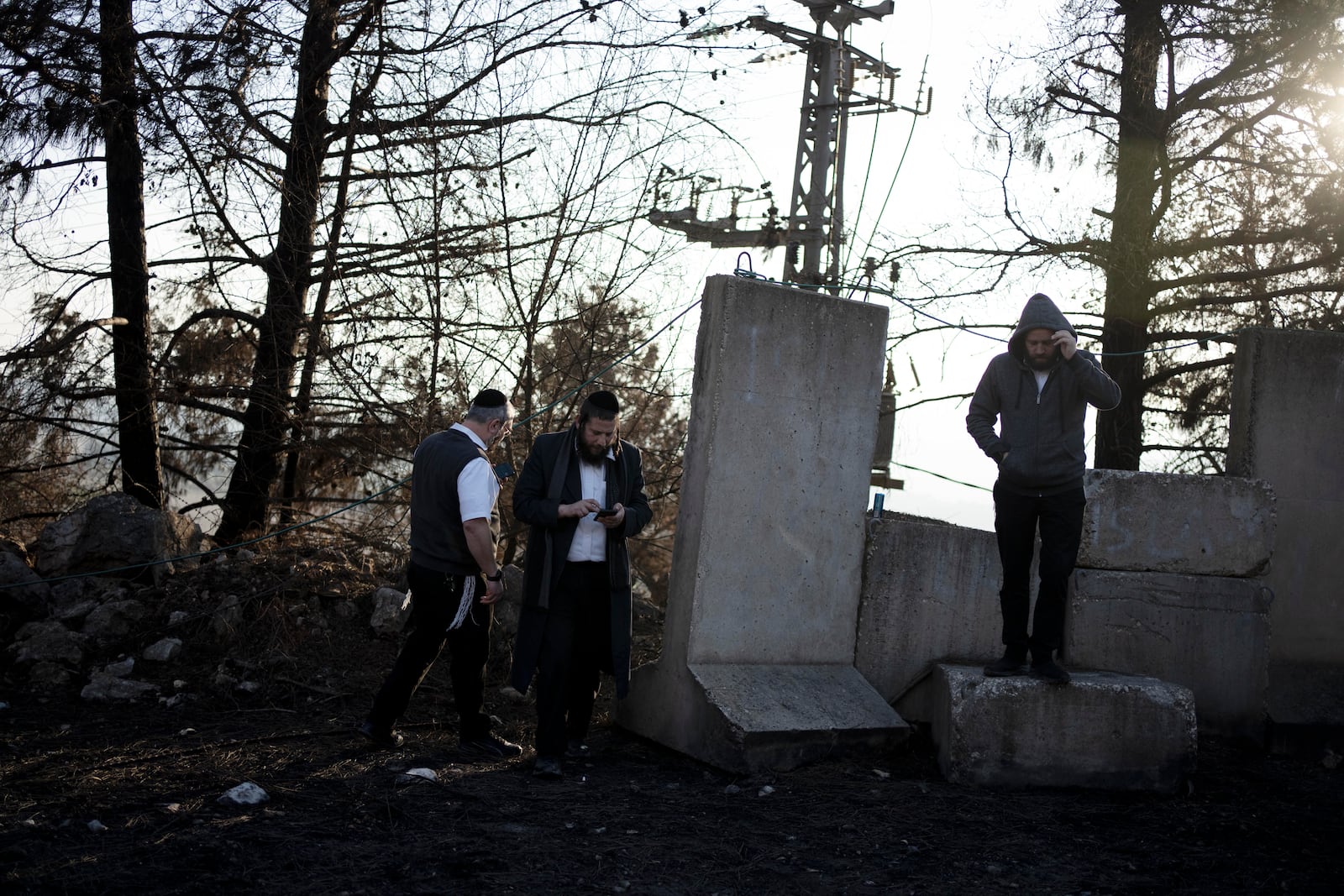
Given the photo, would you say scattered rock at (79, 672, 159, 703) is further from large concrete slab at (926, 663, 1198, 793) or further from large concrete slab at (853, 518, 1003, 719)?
large concrete slab at (926, 663, 1198, 793)

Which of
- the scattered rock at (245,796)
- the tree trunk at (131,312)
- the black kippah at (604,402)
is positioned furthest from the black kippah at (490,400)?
the tree trunk at (131,312)

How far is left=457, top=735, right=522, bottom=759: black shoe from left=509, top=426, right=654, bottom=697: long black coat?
368 millimetres

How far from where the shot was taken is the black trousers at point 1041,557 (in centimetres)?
512

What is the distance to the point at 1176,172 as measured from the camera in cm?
954

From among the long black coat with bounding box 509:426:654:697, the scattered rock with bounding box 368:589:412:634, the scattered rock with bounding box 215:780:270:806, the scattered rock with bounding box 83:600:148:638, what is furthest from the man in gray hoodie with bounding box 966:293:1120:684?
the scattered rock with bounding box 83:600:148:638

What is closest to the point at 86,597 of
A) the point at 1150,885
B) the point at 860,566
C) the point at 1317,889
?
the point at 860,566

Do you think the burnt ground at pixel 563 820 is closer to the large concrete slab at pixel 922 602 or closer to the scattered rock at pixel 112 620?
the large concrete slab at pixel 922 602

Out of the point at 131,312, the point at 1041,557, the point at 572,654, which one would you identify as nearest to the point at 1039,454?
the point at 1041,557

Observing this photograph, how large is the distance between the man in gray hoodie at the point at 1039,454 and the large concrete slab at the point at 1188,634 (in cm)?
77

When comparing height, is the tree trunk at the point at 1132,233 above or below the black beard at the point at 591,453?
above

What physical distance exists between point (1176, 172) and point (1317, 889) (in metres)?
7.08

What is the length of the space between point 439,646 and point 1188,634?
388 centimetres

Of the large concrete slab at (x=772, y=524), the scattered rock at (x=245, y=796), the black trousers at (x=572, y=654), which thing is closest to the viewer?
the scattered rock at (x=245, y=796)

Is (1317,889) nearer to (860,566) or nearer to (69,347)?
(860,566)
